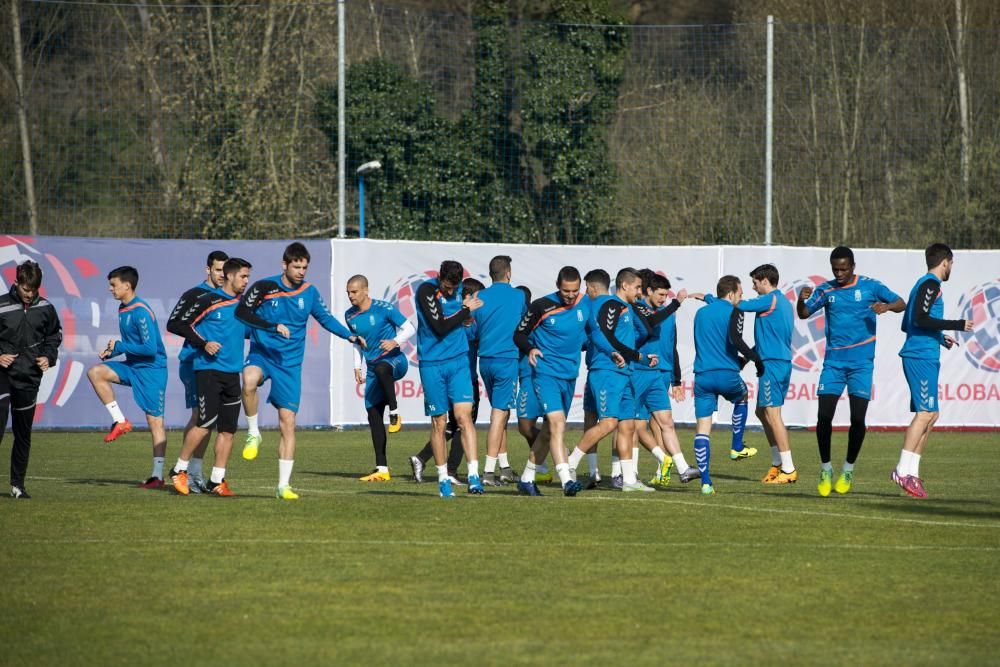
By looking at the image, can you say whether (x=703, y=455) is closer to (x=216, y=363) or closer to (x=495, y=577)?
(x=216, y=363)

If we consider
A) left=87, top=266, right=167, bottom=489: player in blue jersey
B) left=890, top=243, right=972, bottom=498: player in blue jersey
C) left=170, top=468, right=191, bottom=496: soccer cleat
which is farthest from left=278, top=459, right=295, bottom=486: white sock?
left=890, top=243, right=972, bottom=498: player in blue jersey

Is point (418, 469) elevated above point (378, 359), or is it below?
below

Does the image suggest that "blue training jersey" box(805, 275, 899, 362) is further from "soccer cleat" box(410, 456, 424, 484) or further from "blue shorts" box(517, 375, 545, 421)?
→ "soccer cleat" box(410, 456, 424, 484)

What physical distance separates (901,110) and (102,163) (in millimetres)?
15884

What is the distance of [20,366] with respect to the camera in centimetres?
1371

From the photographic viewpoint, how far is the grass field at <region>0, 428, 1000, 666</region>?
7.27m

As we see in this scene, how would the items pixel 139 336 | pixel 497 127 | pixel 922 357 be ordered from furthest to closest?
pixel 497 127
pixel 139 336
pixel 922 357

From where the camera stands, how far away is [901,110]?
29.1 metres

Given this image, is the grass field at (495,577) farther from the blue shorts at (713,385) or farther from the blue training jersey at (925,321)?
the blue training jersey at (925,321)

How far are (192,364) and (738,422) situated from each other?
6.98 m

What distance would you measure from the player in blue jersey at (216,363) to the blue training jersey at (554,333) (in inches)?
111

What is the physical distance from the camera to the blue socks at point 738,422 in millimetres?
17719

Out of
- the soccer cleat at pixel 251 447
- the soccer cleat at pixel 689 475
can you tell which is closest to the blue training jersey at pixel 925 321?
the soccer cleat at pixel 689 475

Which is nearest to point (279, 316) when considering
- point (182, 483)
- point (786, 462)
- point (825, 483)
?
point (182, 483)
